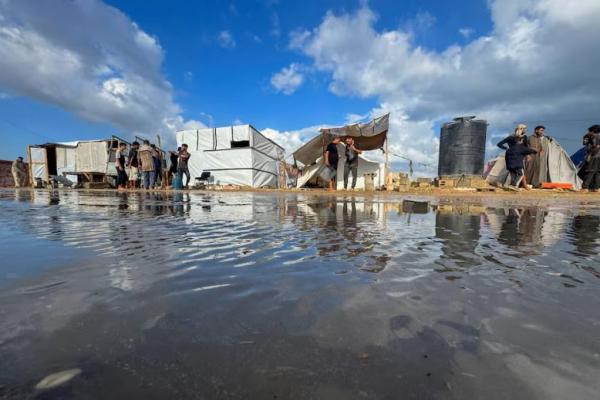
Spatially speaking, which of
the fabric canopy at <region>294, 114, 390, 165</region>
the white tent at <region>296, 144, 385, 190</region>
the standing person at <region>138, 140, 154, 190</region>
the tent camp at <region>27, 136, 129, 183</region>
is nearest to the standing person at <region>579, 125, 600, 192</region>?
the fabric canopy at <region>294, 114, 390, 165</region>

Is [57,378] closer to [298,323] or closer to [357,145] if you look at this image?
[298,323]

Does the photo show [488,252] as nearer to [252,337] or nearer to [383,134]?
[252,337]

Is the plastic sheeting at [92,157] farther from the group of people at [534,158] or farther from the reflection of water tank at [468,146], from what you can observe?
the group of people at [534,158]

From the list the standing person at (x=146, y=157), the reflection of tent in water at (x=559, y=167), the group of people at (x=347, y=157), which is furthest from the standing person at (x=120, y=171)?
the reflection of tent in water at (x=559, y=167)

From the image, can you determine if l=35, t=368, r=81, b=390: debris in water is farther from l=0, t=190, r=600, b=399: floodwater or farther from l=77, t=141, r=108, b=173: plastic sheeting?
l=77, t=141, r=108, b=173: plastic sheeting

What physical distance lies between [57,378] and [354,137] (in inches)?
563

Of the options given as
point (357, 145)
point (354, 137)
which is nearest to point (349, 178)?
point (357, 145)

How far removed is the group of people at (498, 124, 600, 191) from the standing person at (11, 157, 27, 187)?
23803 millimetres

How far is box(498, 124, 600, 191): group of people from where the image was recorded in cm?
891

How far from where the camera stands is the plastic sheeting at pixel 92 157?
1969cm

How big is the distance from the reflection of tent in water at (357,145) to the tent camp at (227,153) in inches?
191

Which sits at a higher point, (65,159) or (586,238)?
(65,159)

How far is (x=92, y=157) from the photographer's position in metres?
19.8

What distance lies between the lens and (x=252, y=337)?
0.78 m
